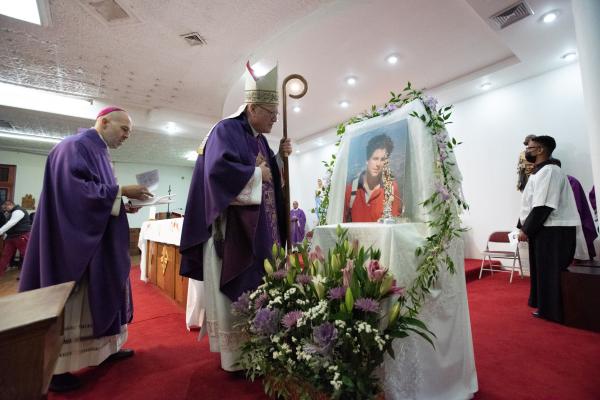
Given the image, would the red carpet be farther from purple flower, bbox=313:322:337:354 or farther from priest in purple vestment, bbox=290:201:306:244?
priest in purple vestment, bbox=290:201:306:244

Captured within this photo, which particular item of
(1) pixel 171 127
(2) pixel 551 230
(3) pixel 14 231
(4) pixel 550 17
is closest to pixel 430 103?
(2) pixel 551 230

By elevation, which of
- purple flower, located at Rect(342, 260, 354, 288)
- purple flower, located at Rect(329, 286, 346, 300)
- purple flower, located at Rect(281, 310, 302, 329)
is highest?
purple flower, located at Rect(342, 260, 354, 288)

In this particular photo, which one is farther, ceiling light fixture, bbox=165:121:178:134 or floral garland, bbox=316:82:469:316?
ceiling light fixture, bbox=165:121:178:134

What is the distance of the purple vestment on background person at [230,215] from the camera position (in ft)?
5.47

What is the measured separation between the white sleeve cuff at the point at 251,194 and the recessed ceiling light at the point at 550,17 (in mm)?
4481

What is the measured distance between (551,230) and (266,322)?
10.5 feet

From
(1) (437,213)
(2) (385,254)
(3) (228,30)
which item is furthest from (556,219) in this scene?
(3) (228,30)

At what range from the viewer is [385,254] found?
4.62 feet

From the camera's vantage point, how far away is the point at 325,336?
995 mm

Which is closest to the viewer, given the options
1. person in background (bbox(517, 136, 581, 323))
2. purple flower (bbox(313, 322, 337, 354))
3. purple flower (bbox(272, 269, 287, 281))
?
purple flower (bbox(313, 322, 337, 354))

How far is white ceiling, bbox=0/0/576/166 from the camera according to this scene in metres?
3.85

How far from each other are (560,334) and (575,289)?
1.68 ft

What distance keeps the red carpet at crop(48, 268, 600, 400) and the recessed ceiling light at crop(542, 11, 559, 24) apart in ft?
12.0

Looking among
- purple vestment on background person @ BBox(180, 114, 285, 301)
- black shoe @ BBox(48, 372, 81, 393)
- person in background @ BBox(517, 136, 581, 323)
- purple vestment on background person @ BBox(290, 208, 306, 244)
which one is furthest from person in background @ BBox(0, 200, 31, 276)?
person in background @ BBox(517, 136, 581, 323)
